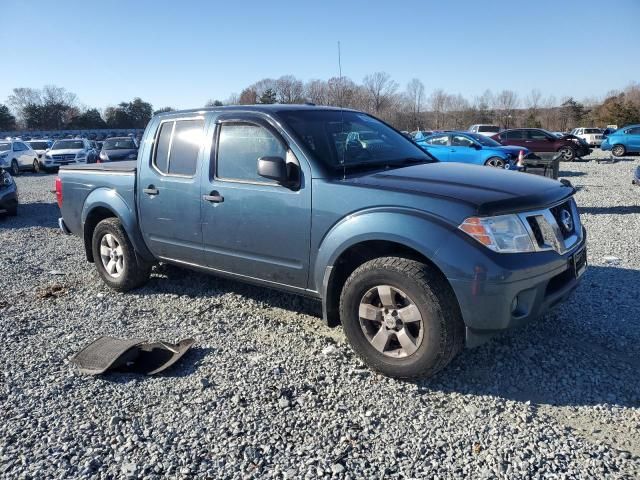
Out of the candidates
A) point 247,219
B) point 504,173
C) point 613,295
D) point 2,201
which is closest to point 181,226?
point 247,219

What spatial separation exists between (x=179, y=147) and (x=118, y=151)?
18.6m

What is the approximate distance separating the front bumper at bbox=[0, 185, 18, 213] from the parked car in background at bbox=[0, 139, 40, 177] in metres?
14.4

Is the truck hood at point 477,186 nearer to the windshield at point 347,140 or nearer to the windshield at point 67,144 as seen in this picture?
the windshield at point 347,140

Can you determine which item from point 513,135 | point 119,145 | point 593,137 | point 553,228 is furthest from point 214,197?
point 593,137

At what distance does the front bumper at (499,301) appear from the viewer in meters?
3.06

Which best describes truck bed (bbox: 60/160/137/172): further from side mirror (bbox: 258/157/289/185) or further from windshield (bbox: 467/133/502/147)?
windshield (bbox: 467/133/502/147)

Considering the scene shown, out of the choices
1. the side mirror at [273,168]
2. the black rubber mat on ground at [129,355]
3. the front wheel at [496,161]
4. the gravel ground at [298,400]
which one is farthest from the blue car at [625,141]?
the black rubber mat on ground at [129,355]

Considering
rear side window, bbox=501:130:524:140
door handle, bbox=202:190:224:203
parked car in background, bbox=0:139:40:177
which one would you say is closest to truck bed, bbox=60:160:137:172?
door handle, bbox=202:190:224:203

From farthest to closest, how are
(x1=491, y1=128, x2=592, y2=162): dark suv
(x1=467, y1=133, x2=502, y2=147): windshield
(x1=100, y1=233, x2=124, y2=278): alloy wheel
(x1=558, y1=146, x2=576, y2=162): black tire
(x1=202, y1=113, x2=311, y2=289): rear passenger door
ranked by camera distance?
(x1=558, y1=146, x2=576, y2=162): black tire < (x1=491, y1=128, x2=592, y2=162): dark suv < (x1=467, y1=133, x2=502, y2=147): windshield < (x1=100, y1=233, x2=124, y2=278): alloy wheel < (x1=202, y1=113, x2=311, y2=289): rear passenger door

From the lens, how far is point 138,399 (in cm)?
333

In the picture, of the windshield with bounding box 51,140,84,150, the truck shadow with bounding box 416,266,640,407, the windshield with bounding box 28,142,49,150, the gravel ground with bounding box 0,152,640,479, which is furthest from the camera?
the windshield with bounding box 28,142,49,150

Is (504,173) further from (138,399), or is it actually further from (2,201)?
(2,201)

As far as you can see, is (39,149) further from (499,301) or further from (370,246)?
(499,301)

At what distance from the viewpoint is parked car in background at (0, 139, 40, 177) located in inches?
926
